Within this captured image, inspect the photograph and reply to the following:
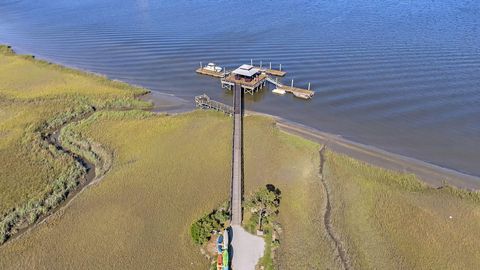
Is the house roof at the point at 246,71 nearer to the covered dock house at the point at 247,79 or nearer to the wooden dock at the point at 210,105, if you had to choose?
the covered dock house at the point at 247,79

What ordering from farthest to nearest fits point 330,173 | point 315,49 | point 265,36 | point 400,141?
1. point 265,36
2. point 315,49
3. point 400,141
4. point 330,173

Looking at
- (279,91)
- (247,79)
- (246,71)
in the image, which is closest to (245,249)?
(247,79)

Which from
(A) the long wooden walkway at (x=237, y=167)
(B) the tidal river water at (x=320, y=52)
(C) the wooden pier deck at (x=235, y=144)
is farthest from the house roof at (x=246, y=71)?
(A) the long wooden walkway at (x=237, y=167)

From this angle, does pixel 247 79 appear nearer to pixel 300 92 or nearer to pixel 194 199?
pixel 300 92

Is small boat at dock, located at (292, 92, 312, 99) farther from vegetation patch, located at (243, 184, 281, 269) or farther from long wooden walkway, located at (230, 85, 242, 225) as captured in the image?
vegetation patch, located at (243, 184, 281, 269)

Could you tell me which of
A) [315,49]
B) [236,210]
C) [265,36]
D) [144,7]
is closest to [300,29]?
[265,36]

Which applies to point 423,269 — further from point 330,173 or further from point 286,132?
point 286,132
